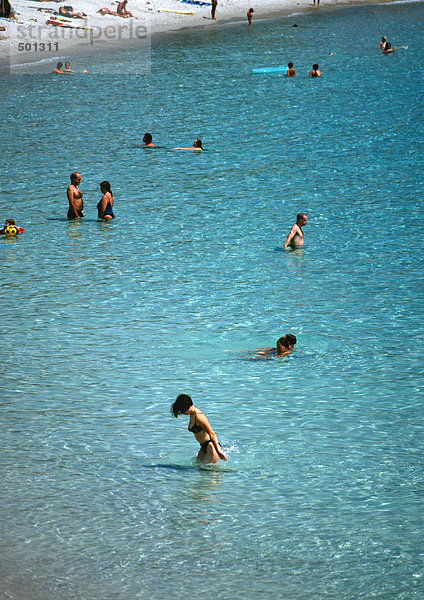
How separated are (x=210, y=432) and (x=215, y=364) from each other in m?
4.30

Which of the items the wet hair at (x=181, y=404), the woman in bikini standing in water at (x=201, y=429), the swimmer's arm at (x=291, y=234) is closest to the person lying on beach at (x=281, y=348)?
the woman in bikini standing in water at (x=201, y=429)

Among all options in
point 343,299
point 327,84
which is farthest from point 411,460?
point 327,84

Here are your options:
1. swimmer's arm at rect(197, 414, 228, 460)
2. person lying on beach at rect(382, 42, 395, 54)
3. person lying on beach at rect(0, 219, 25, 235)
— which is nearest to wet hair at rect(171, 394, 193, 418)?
swimmer's arm at rect(197, 414, 228, 460)

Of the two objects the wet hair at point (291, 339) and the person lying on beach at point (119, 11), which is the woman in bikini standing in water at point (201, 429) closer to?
the wet hair at point (291, 339)

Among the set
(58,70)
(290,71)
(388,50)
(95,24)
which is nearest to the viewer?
(290,71)

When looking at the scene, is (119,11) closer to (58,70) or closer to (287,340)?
(58,70)

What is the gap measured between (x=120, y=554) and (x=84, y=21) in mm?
56938

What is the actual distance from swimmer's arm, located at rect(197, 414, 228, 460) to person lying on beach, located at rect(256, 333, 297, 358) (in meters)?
4.14

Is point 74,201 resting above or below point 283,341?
above

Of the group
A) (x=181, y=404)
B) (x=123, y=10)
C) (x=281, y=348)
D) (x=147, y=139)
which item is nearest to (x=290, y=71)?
(x=147, y=139)

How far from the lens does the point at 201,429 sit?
13.8m

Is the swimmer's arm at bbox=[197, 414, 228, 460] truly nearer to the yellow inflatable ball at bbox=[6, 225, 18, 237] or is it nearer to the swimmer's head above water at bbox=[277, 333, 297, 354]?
the swimmer's head above water at bbox=[277, 333, 297, 354]

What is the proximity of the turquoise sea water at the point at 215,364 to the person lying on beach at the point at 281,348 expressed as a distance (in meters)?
0.25

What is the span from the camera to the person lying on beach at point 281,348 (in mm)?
18014
